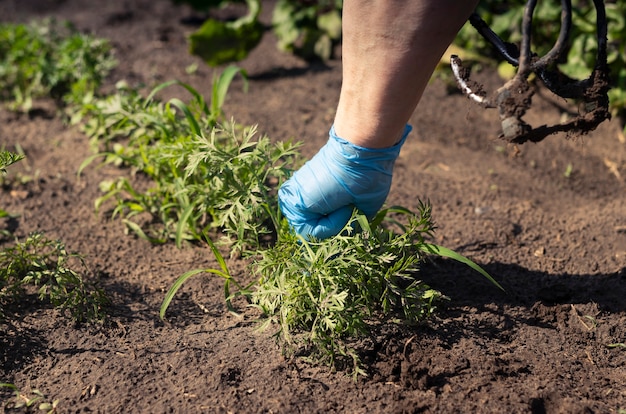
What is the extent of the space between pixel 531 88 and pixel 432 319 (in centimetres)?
83

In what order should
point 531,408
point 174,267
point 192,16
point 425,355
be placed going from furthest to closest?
1. point 192,16
2. point 174,267
3. point 425,355
4. point 531,408

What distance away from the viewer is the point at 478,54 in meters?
4.03

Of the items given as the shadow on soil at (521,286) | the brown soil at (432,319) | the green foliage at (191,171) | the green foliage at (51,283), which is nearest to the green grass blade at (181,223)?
the green foliage at (191,171)

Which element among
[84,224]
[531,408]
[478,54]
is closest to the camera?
[531,408]

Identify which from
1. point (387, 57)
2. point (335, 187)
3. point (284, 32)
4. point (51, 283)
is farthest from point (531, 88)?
point (284, 32)

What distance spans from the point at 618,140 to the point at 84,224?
2.61m

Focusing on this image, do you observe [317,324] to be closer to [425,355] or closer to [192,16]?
[425,355]

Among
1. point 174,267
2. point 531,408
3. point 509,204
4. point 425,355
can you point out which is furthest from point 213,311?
point 509,204

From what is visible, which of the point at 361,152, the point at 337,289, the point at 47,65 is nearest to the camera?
the point at 337,289

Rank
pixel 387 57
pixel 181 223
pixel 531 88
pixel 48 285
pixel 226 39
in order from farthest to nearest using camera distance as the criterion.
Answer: pixel 226 39
pixel 181 223
pixel 48 285
pixel 387 57
pixel 531 88

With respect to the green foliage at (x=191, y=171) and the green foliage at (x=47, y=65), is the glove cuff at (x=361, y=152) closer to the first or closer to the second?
the green foliage at (x=191, y=171)

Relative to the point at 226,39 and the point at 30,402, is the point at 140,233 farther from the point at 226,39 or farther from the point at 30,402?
the point at 226,39

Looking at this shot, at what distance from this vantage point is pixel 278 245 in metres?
Result: 2.10

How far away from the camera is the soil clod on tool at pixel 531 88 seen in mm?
1659
